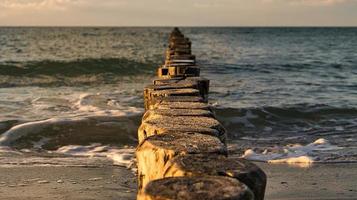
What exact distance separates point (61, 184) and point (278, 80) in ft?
46.9

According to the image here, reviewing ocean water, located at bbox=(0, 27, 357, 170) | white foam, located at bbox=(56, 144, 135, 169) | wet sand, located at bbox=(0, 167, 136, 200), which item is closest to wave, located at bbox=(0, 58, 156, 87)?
ocean water, located at bbox=(0, 27, 357, 170)

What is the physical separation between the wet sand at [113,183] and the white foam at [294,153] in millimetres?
283

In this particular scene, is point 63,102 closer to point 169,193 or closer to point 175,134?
point 175,134

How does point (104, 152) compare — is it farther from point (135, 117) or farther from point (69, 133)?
point (135, 117)

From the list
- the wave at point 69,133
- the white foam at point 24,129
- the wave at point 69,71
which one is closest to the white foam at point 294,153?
the wave at point 69,133

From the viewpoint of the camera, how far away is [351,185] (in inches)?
236

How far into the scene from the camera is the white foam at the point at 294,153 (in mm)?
7198

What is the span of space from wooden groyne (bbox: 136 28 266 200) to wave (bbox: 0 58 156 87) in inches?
607

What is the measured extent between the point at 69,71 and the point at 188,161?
21290mm

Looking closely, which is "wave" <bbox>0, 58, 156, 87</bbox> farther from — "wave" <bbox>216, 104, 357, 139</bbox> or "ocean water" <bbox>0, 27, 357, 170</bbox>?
"wave" <bbox>216, 104, 357, 139</bbox>

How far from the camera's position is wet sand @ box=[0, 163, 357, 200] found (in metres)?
5.54

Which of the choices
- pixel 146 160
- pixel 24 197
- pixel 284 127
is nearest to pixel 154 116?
pixel 146 160

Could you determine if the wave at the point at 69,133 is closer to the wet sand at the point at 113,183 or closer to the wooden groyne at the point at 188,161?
the wet sand at the point at 113,183

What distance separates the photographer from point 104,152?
7938 millimetres
